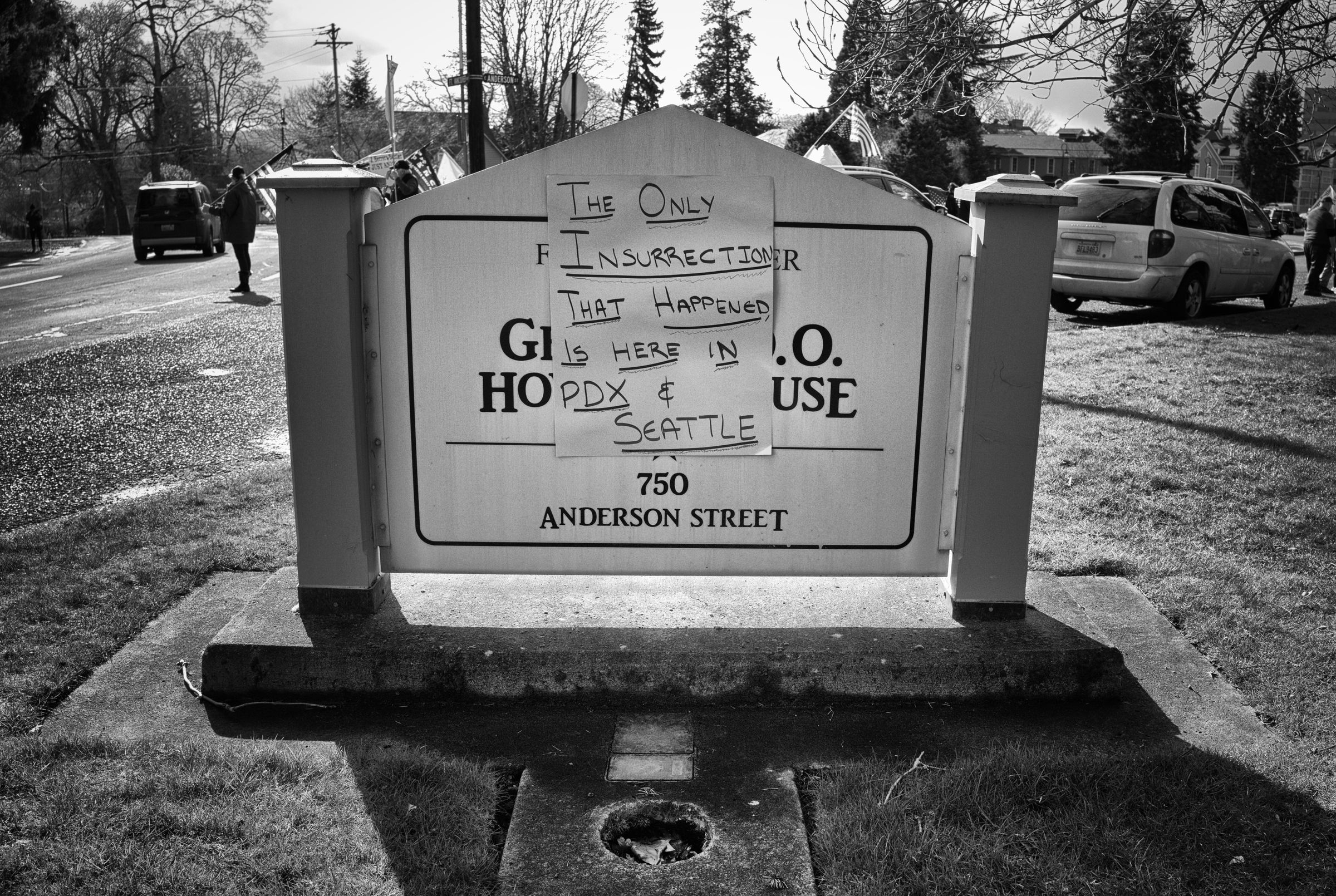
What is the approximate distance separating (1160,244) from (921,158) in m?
45.9

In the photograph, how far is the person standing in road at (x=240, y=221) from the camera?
17625 mm

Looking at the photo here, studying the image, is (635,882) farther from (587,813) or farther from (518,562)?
(518,562)

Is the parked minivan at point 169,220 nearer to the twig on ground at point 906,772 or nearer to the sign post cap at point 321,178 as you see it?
the sign post cap at point 321,178

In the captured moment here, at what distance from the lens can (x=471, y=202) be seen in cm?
351

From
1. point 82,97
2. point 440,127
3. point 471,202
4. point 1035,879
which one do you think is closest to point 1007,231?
point 471,202

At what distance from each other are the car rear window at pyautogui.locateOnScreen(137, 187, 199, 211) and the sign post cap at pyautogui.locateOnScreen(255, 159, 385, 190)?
2593 centimetres

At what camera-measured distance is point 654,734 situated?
3.32 m

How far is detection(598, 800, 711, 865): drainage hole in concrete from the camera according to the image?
2.77 m

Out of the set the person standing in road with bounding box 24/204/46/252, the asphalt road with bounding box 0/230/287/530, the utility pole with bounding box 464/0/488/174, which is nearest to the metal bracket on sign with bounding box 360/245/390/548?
the asphalt road with bounding box 0/230/287/530

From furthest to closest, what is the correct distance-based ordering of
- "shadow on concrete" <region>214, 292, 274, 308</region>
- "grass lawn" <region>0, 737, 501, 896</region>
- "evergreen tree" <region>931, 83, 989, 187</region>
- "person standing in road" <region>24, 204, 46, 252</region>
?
"evergreen tree" <region>931, 83, 989, 187</region> < "person standing in road" <region>24, 204, 46, 252</region> < "shadow on concrete" <region>214, 292, 274, 308</region> < "grass lawn" <region>0, 737, 501, 896</region>

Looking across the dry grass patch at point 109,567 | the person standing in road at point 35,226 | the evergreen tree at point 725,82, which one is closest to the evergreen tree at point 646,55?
the evergreen tree at point 725,82

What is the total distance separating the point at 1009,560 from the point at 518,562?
1566mm

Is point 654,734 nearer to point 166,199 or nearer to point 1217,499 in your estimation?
point 1217,499

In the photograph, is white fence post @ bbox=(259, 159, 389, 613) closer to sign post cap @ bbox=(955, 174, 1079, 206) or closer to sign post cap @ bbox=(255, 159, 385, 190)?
sign post cap @ bbox=(255, 159, 385, 190)
